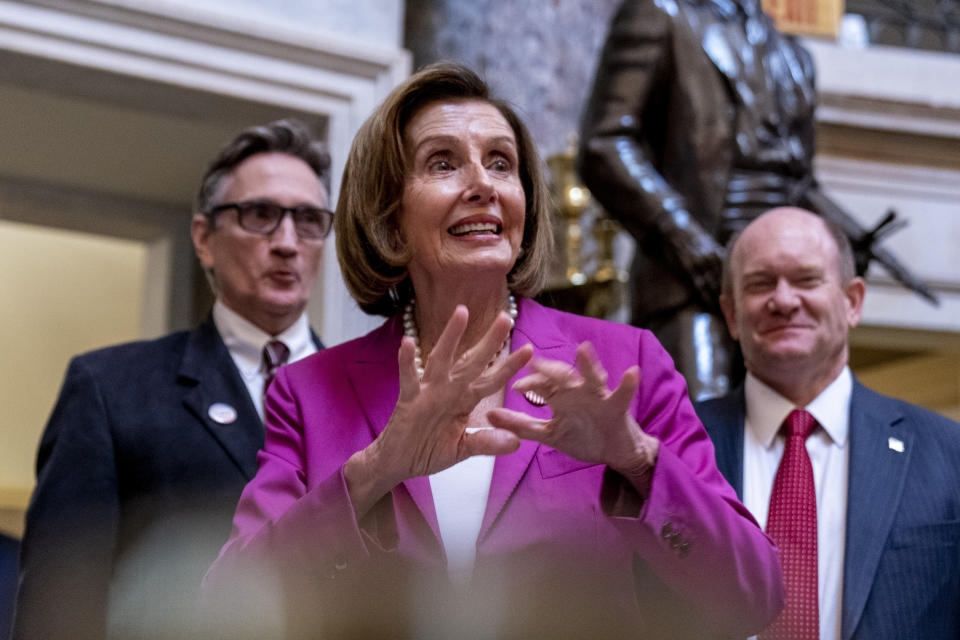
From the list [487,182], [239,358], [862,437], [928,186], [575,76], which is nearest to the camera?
[487,182]

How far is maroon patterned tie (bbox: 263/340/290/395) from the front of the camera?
9.58 feet

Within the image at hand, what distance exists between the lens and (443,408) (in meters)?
1.64

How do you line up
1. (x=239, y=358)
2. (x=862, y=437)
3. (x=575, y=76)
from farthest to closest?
(x=575, y=76), (x=239, y=358), (x=862, y=437)

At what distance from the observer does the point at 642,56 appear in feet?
11.4

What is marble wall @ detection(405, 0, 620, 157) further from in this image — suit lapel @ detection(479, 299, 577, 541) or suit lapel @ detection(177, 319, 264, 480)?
suit lapel @ detection(479, 299, 577, 541)

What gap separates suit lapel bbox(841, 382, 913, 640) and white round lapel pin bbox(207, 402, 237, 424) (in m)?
1.25

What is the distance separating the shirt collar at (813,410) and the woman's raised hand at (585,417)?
3.55 ft

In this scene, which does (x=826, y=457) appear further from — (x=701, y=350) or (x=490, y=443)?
(x=490, y=443)

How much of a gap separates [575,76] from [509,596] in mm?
4274

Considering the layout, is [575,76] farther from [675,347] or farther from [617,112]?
[675,347]

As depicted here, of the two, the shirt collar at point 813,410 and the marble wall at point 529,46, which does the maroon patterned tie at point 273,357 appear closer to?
the shirt collar at point 813,410

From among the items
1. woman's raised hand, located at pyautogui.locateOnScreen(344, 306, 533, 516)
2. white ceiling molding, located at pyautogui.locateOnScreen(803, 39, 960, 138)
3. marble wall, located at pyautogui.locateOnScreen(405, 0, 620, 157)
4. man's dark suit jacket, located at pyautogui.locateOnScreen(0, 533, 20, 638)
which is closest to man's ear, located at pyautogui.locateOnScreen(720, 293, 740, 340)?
woman's raised hand, located at pyautogui.locateOnScreen(344, 306, 533, 516)

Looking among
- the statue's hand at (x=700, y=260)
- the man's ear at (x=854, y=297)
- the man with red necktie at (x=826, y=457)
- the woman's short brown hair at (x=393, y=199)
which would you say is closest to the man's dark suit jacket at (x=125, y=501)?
the woman's short brown hair at (x=393, y=199)

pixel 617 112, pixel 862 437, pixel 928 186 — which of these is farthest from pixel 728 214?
pixel 928 186
